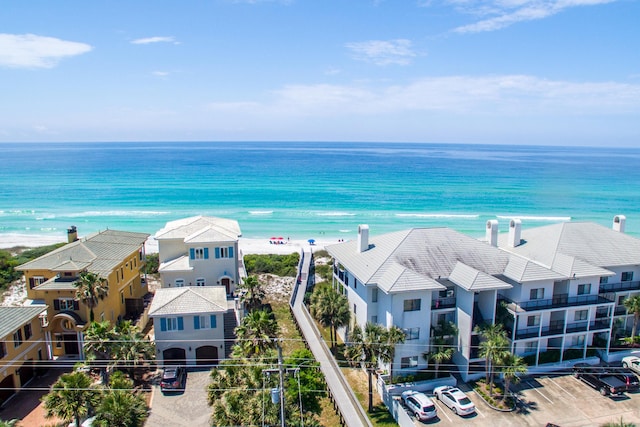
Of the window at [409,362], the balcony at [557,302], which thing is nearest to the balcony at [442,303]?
the window at [409,362]

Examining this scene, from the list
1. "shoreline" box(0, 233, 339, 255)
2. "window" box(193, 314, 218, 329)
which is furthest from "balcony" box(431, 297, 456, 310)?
"shoreline" box(0, 233, 339, 255)

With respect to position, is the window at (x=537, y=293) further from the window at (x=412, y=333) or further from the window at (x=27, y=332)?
the window at (x=27, y=332)

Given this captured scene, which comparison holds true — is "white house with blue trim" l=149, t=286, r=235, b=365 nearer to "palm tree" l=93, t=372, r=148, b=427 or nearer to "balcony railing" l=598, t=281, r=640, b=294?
"palm tree" l=93, t=372, r=148, b=427

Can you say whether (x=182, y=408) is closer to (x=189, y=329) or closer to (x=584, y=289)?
(x=189, y=329)

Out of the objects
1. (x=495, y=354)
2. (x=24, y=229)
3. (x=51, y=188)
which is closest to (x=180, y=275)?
(x=495, y=354)

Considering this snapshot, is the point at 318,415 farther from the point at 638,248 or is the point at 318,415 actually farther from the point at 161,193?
the point at 161,193

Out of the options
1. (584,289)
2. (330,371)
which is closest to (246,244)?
(330,371)
